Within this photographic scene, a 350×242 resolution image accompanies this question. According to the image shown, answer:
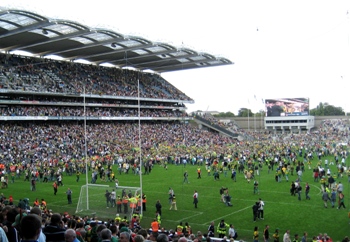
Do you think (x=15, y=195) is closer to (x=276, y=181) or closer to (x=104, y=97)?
(x=276, y=181)

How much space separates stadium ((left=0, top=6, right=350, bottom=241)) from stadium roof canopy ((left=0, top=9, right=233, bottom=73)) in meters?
0.14

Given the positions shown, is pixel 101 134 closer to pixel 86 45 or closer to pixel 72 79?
pixel 72 79

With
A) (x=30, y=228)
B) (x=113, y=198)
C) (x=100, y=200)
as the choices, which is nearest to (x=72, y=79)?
(x=100, y=200)

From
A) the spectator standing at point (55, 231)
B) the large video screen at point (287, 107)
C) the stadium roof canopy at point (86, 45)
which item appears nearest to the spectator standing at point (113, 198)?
the spectator standing at point (55, 231)

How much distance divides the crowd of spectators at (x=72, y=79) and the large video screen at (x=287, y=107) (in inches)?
693

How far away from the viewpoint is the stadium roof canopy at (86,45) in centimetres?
3759

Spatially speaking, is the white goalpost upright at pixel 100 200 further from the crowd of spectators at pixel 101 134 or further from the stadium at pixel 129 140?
the crowd of spectators at pixel 101 134

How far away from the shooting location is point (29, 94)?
155 feet

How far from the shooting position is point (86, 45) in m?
46.5

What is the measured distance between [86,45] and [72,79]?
8090 mm

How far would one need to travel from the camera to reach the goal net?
63.6 ft

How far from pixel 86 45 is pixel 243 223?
3388cm

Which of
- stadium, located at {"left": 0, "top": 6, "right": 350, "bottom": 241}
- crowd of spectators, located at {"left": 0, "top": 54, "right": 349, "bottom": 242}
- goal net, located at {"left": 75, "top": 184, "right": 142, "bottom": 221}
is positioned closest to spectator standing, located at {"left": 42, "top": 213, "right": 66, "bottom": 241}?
stadium, located at {"left": 0, "top": 6, "right": 350, "bottom": 241}

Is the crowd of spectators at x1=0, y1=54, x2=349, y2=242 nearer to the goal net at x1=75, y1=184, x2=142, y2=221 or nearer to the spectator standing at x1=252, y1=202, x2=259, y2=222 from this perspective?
the goal net at x1=75, y1=184, x2=142, y2=221
